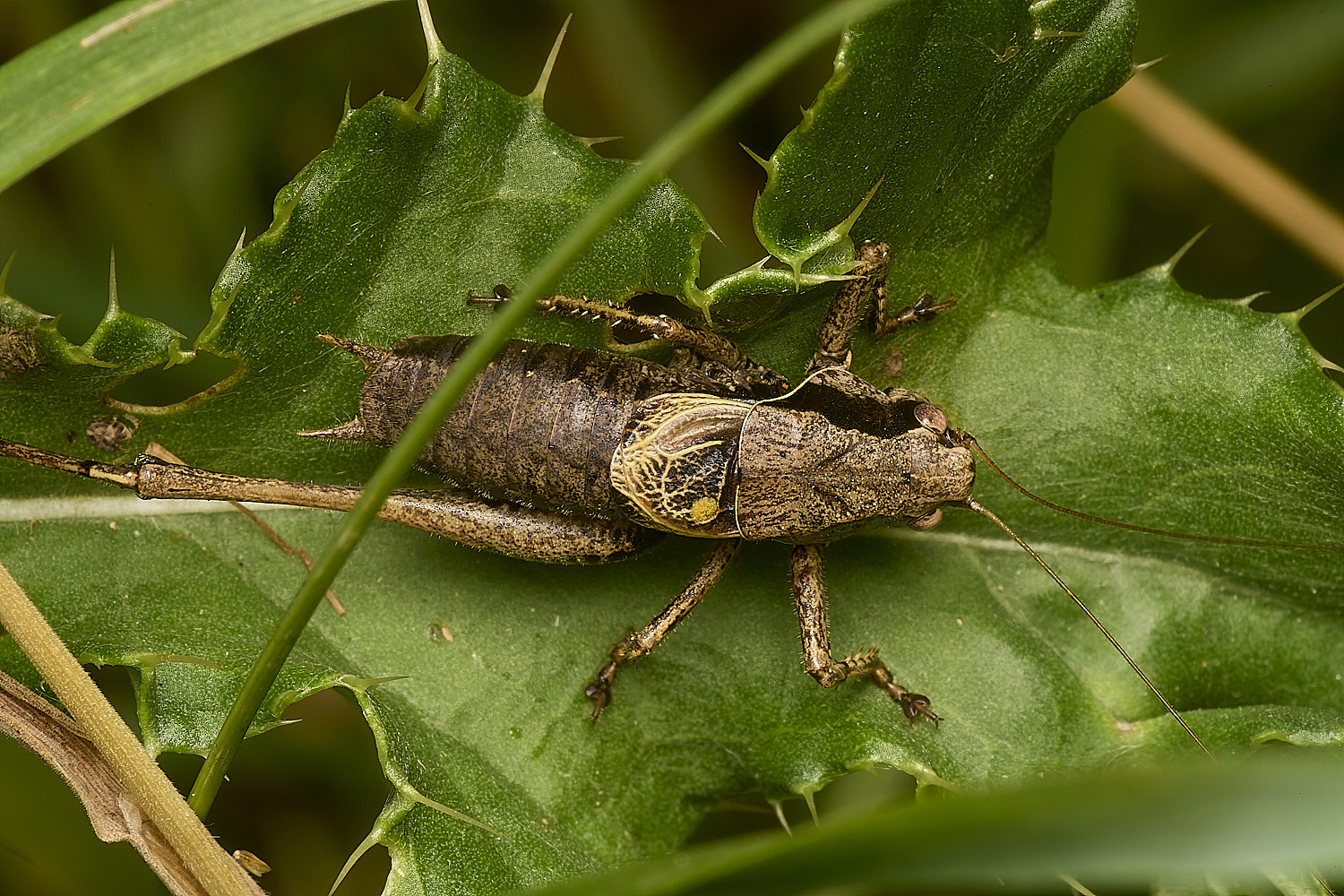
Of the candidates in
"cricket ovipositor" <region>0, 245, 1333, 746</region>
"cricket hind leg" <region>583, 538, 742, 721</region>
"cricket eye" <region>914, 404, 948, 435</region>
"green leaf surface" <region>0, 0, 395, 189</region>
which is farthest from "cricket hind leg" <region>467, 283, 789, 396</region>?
"green leaf surface" <region>0, 0, 395, 189</region>

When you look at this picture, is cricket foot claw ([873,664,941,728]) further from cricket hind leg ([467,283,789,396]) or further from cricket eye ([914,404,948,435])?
cricket hind leg ([467,283,789,396])

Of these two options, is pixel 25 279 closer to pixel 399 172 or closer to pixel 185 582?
pixel 185 582

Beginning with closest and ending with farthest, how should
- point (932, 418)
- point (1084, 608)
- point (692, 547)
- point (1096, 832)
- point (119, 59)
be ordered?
point (1096, 832), point (119, 59), point (1084, 608), point (932, 418), point (692, 547)

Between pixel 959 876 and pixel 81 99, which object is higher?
pixel 81 99

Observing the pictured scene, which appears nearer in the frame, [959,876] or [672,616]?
[959,876]

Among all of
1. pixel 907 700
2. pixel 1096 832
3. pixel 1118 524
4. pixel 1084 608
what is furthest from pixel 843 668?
pixel 1096 832

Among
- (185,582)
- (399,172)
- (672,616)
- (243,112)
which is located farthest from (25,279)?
(672,616)

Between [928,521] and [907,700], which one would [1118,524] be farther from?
[907,700]
